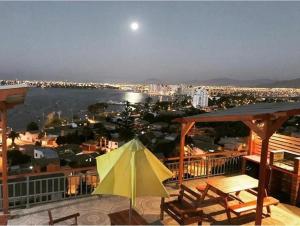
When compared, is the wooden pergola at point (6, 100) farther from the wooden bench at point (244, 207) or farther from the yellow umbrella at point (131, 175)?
the wooden bench at point (244, 207)

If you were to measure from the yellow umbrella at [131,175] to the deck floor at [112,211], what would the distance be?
1623 millimetres

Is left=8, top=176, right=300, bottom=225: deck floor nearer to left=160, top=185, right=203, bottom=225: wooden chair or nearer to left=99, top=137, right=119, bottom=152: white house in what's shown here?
left=160, top=185, right=203, bottom=225: wooden chair

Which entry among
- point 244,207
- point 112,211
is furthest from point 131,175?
point 244,207

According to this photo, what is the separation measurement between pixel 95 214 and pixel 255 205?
345cm

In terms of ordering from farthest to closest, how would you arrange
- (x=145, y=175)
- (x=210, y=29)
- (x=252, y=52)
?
(x=252, y=52), (x=210, y=29), (x=145, y=175)

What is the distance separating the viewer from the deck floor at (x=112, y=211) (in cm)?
579

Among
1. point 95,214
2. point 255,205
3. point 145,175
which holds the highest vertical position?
point 145,175

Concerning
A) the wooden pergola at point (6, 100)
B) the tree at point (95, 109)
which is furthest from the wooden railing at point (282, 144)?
the tree at point (95, 109)

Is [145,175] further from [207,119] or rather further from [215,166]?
[215,166]

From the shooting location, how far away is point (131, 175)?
13.7 ft

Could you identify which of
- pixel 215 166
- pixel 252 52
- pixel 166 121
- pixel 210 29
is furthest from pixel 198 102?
pixel 215 166

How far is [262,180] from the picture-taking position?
5363 mm

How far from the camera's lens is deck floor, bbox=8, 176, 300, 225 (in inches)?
228

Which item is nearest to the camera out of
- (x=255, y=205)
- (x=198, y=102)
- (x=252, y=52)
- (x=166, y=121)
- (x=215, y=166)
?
(x=255, y=205)
